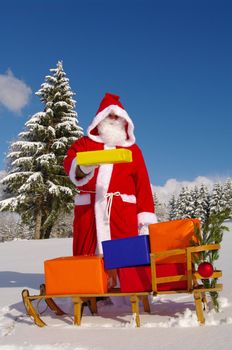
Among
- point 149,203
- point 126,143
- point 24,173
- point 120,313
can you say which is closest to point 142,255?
point 120,313

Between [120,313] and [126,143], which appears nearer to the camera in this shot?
[120,313]

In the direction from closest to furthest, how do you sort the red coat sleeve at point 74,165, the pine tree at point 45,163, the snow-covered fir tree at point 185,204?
the red coat sleeve at point 74,165
the pine tree at point 45,163
the snow-covered fir tree at point 185,204

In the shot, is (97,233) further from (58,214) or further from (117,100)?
(58,214)

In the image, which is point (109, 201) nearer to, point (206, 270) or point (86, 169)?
point (86, 169)

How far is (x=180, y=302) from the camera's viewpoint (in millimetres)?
4082

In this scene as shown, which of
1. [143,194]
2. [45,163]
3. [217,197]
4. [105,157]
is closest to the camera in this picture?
[105,157]

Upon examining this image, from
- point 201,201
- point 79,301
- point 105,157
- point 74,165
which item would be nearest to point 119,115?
point 74,165

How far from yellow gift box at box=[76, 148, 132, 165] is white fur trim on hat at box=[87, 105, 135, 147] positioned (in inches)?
33.4

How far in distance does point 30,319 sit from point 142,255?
1.26 m

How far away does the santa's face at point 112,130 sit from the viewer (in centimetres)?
452

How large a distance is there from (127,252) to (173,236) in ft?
1.30

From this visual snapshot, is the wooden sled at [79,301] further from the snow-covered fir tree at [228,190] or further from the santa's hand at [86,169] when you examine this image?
the snow-covered fir tree at [228,190]

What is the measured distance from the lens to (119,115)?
456cm

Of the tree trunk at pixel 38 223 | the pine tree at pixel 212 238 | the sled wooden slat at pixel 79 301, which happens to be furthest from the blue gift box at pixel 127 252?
the tree trunk at pixel 38 223
